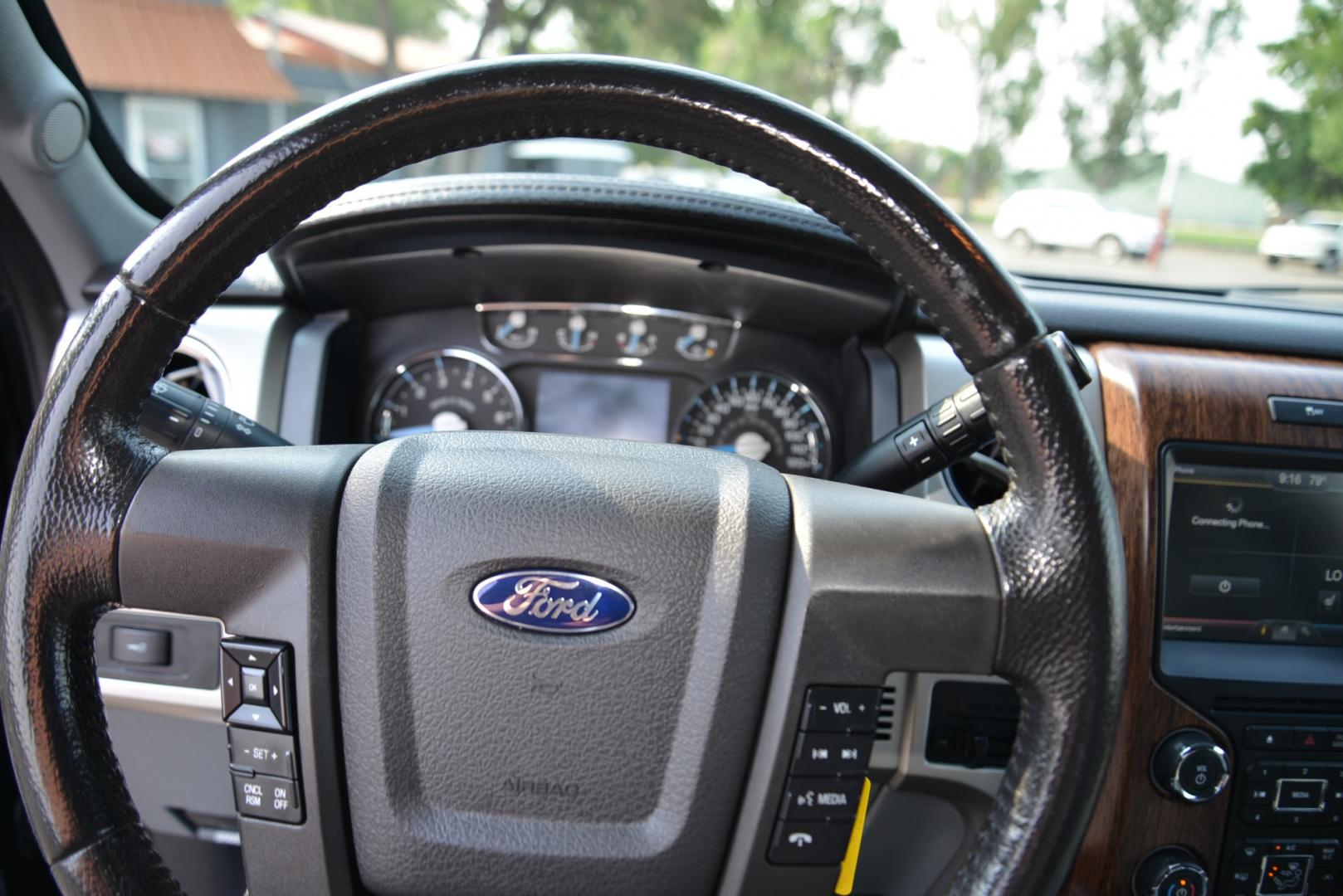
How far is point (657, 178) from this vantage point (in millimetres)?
1695

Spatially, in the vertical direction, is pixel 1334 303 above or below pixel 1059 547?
above

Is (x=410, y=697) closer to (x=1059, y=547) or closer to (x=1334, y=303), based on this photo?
(x=1059, y=547)

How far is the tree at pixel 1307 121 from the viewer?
1879mm

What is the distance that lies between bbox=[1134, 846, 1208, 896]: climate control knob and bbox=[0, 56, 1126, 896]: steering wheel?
666mm

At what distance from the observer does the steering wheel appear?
2.85ft

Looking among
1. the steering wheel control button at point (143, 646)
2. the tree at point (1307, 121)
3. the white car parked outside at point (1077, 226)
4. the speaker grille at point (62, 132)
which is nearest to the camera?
the steering wheel control button at point (143, 646)

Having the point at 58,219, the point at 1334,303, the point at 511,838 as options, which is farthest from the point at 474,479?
the point at 1334,303

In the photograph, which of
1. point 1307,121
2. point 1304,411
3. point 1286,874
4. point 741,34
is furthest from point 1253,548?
point 741,34

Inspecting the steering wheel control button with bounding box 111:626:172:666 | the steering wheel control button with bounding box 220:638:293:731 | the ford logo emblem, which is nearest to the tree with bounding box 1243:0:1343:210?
Result: the ford logo emblem

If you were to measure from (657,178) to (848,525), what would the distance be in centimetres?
93

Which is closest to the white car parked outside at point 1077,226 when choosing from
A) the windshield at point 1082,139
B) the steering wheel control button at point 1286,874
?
the windshield at point 1082,139

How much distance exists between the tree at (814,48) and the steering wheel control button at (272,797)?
174 centimetres

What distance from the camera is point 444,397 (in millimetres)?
1942

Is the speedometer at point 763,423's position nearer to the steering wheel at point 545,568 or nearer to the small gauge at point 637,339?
the small gauge at point 637,339
